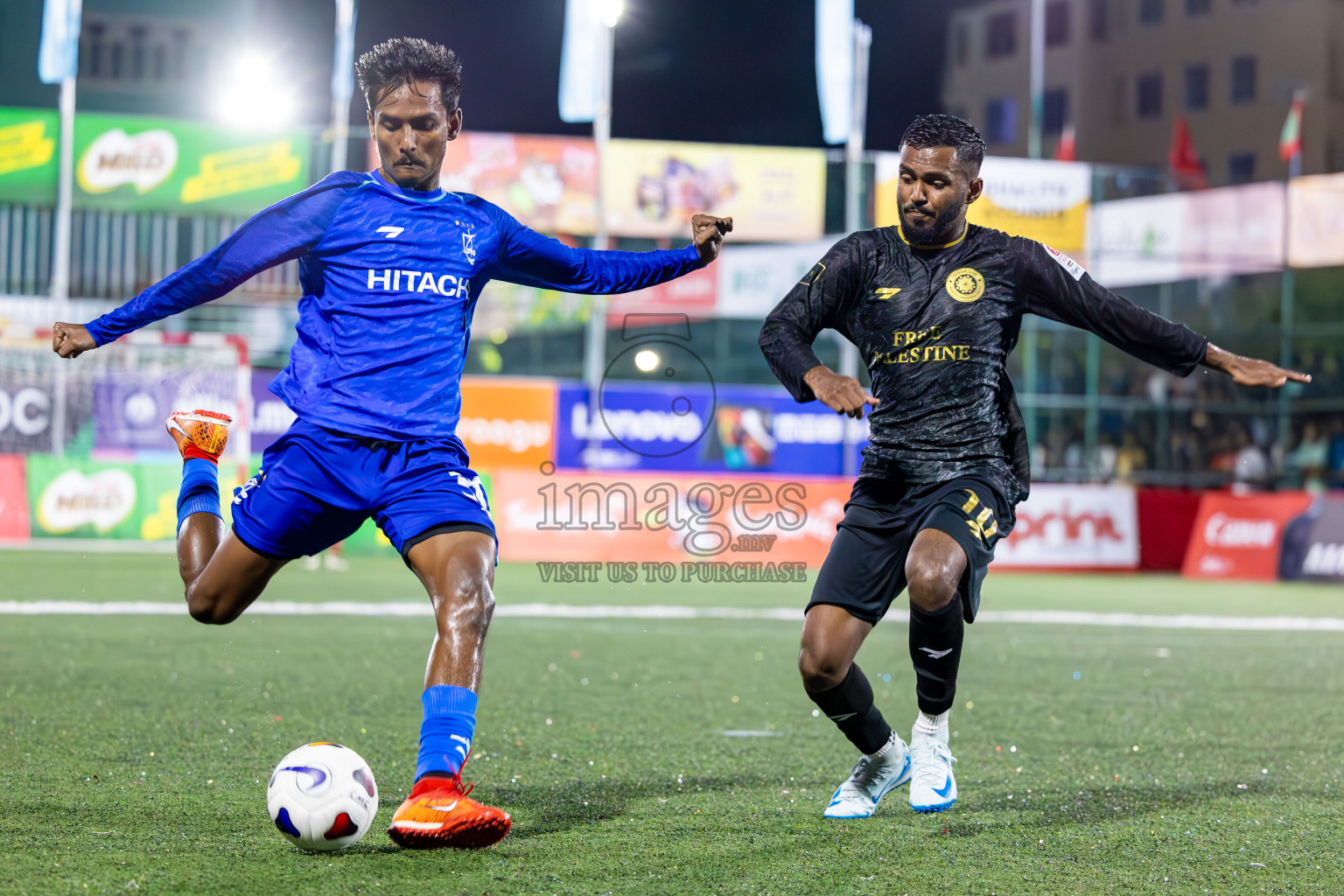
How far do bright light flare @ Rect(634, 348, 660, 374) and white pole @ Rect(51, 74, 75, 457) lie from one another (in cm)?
985

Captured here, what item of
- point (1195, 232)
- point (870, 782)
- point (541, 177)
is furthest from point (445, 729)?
point (1195, 232)

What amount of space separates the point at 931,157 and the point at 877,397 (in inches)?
31.8

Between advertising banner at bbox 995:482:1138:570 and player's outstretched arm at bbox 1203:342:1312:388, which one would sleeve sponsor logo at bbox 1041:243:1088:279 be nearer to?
player's outstretched arm at bbox 1203:342:1312:388

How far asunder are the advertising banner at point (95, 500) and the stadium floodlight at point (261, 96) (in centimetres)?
850

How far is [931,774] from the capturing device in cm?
495

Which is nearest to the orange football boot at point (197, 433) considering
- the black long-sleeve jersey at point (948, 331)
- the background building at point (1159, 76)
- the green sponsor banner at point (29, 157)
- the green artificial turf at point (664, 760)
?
the green artificial turf at point (664, 760)

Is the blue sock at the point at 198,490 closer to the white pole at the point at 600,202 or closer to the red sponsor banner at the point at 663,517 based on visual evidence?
the red sponsor banner at the point at 663,517

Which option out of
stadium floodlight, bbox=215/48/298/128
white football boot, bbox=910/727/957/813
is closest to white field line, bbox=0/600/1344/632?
white football boot, bbox=910/727/957/813

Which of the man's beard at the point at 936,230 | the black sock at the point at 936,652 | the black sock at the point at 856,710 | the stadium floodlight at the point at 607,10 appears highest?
the stadium floodlight at the point at 607,10

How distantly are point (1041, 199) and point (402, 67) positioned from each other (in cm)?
2462

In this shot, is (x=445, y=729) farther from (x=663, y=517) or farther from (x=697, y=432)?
(x=697, y=432)

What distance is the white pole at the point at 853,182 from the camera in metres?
24.0

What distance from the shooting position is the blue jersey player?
14.2ft

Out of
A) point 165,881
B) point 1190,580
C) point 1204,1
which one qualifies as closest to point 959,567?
point 165,881
